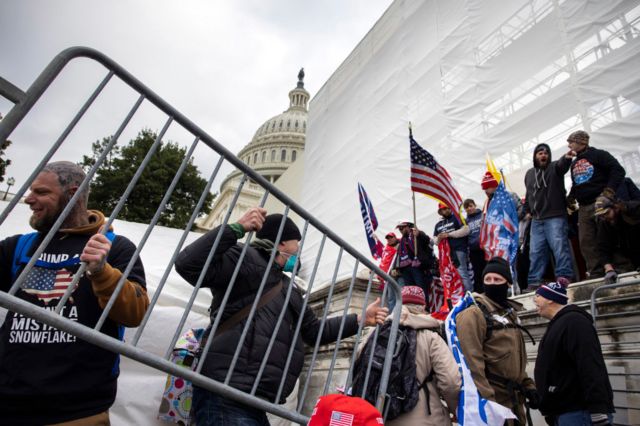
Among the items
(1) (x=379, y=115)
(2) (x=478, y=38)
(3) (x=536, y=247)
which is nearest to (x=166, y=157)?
(1) (x=379, y=115)

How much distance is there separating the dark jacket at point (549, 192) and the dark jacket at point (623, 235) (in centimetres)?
69

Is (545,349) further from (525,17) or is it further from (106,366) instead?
(525,17)

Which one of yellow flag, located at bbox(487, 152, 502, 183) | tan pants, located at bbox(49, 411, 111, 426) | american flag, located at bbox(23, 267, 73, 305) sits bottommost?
tan pants, located at bbox(49, 411, 111, 426)

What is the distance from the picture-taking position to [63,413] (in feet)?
5.65

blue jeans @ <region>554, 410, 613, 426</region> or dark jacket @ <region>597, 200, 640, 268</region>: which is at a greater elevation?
dark jacket @ <region>597, 200, 640, 268</region>

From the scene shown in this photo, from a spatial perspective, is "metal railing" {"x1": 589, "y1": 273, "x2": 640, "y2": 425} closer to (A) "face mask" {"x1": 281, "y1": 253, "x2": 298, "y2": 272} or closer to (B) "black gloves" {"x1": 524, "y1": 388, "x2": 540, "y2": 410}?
(B) "black gloves" {"x1": 524, "y1": 388, "x2": 540, "y2": 410}

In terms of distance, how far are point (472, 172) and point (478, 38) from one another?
2.73m

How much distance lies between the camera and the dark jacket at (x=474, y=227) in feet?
19.3

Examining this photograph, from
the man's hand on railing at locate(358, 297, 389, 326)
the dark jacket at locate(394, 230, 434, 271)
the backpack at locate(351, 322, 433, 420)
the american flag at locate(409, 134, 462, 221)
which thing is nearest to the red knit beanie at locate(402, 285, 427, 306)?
the backpack at locate(351, 322, 433, 420)

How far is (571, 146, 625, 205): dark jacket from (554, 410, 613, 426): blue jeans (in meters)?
2.41

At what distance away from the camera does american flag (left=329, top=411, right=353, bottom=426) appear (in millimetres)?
1764

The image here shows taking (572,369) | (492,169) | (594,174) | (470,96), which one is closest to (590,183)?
(594,174)

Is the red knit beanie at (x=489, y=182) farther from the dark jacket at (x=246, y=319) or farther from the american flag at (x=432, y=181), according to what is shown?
the dark jacket at (x=246, y=319)

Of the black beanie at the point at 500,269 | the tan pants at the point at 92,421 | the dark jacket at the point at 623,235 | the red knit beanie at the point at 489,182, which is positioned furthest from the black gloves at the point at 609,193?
the tan pants at the point at 92,421
